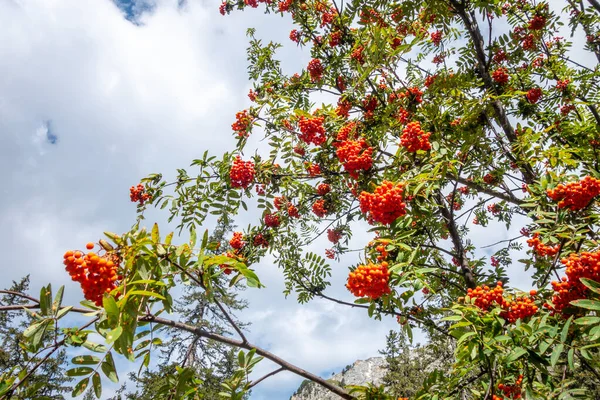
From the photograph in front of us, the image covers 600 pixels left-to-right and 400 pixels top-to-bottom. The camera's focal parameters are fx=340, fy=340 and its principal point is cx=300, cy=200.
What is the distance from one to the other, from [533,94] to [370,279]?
526 centimetres

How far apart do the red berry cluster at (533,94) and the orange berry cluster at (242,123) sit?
4.55 meters

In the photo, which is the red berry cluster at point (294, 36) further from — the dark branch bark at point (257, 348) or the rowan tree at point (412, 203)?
the dark branch bark at point (257, 348)

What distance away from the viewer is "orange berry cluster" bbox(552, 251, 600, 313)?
2.01 meters

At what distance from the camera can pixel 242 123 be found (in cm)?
459

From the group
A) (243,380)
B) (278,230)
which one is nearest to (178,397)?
(243,380)

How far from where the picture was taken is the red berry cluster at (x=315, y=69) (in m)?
5.66

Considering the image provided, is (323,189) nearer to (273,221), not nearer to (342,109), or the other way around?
(273,221)

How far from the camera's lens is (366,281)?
2.20 m

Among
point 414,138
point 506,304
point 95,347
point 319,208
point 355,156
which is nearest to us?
point 95,347

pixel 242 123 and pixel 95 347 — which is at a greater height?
pixel 242 123

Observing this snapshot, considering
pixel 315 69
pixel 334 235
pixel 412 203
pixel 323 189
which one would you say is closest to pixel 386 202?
pixel 412 203

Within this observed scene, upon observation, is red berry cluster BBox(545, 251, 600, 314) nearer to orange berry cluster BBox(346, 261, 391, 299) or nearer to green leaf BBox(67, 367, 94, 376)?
orange berry cluster BBox(346, 261, 391, 299)

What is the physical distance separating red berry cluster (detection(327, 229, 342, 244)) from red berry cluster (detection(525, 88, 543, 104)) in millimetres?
3910

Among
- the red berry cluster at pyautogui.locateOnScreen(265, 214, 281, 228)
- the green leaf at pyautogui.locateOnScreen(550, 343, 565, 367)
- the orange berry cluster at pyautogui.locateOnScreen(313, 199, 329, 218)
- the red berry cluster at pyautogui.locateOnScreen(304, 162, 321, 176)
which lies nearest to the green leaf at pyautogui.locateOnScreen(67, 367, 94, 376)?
the green leaf at pyautogui.locateOnScreen(550, 343, 565, 367)
